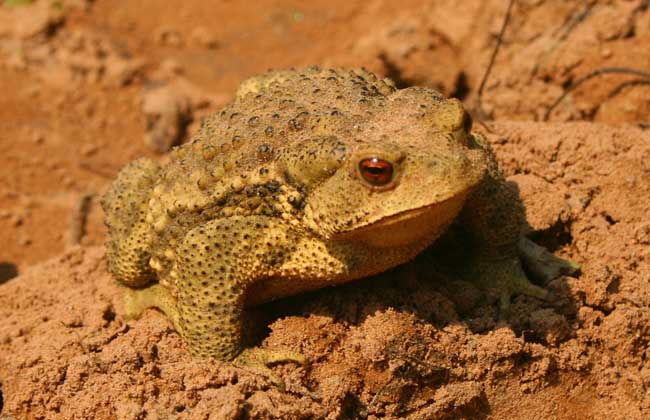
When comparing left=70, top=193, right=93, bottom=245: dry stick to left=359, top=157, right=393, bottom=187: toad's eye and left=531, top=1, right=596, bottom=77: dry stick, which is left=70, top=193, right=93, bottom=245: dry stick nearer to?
left=359, top=157, right=393, bottom=187: toad's eye

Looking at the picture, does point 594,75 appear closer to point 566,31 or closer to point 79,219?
point 566,31

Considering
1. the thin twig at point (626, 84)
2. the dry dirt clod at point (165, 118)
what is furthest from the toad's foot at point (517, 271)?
the dry dirt clod at point (165, 118)

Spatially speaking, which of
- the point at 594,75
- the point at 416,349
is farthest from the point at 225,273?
the point at 594,75

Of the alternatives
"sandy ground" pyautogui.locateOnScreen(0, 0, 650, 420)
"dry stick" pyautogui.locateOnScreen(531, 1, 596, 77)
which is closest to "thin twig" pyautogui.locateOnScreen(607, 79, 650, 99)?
"sandy ground" pyautogui.locateOnScreen(0, 0, 650, 420)

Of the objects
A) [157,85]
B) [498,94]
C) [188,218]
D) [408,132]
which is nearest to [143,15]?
[157,85]

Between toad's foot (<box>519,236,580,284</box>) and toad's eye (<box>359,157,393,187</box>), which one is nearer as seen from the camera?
toad's eye (<box>359,157,393,187</box>)

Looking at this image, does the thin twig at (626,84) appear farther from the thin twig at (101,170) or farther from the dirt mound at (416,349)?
the thin twig at (101,170)

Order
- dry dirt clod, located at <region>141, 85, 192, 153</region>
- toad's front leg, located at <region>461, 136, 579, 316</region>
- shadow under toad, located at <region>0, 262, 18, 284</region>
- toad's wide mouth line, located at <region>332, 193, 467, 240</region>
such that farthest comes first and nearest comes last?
A: 1. dry dirt clod, located at <region>141, 85, 192, 153</region>
2. shadow under toad, located at <region>0, 262, 18, 284</region>
3. toad's front leg, located at <region>461, 136, 579, 316</region>
4. toad's wide mouth line, located at <region>332, 193, 467, 240</region>
